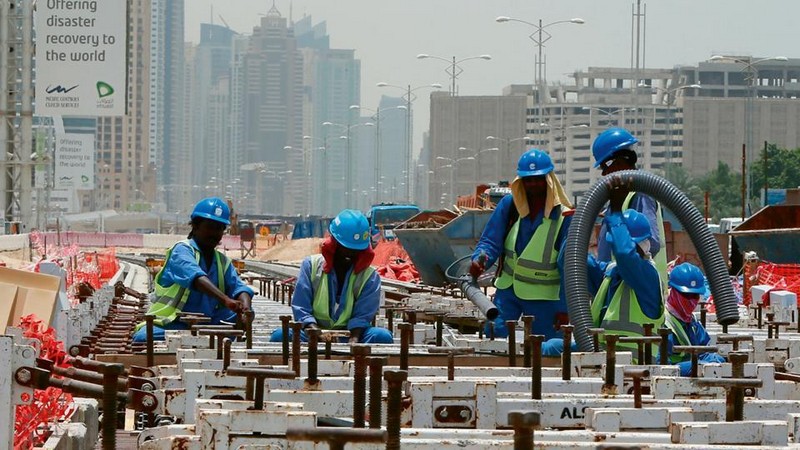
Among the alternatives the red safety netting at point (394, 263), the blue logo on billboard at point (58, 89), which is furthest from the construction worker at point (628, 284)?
the blue logo on billboard at point (58, 89)

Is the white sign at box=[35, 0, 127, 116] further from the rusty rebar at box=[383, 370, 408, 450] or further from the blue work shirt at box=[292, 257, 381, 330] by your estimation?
the rusty rebar at box=[383, 370, 408, 450]

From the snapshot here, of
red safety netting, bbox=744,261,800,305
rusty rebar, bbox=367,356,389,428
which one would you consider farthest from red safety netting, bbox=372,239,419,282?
rusty rebar, bbox=367,356,389,428

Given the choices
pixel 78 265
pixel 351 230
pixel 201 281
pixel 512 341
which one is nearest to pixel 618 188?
pixel 351 230

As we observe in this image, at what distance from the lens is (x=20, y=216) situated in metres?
57.5

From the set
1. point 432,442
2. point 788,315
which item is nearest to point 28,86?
point 788,315

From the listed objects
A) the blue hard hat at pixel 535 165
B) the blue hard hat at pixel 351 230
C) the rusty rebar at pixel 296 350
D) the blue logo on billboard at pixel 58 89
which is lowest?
the rusty rebar at pixel 296 350

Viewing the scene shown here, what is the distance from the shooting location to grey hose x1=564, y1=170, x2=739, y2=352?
11523 millimetres

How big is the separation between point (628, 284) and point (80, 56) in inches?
1629

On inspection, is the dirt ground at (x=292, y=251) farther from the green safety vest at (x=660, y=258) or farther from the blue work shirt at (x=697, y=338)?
the blue work shirt at (x=697, y=338)

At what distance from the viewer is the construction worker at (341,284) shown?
38.4ft

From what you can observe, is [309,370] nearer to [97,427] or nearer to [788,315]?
[97,427]

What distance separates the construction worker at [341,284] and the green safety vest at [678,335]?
1.72 meters

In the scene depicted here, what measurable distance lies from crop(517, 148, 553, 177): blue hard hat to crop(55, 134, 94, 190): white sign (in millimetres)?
58349

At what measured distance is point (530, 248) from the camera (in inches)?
501
